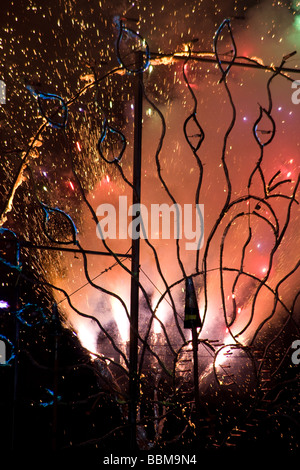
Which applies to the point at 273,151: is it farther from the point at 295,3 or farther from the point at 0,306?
the point at 0,306

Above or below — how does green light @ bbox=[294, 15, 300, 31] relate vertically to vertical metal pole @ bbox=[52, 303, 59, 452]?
above

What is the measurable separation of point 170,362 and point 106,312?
220 centimetres

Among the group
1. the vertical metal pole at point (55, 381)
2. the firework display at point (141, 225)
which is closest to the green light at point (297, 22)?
the firework display at point (141, 225)

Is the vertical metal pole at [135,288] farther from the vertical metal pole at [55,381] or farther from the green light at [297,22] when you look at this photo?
the green light at [297,22]

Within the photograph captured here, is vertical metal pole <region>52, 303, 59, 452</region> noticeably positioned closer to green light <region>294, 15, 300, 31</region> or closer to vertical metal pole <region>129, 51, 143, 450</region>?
vertical metal pole <region>129, 51, 143, 450</region>

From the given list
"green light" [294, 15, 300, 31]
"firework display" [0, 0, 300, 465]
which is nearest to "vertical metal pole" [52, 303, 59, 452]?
"firework display" [0, 0, 300, 465]

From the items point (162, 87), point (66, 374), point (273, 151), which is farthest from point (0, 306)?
point (273, 151)

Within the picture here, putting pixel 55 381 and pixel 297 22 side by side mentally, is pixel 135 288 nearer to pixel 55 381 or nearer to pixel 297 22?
pixel 55 381

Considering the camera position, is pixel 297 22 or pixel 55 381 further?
pixel 297 22

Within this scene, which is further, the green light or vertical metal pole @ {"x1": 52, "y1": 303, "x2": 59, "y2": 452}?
the green light

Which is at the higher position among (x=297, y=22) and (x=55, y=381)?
(x=297, y=22)

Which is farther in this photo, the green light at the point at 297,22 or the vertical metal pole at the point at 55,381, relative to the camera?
the green light at the point at 297,22

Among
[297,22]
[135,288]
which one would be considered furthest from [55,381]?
[297,22]

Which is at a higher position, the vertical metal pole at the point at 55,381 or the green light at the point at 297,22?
the green light at the point at 297,22
